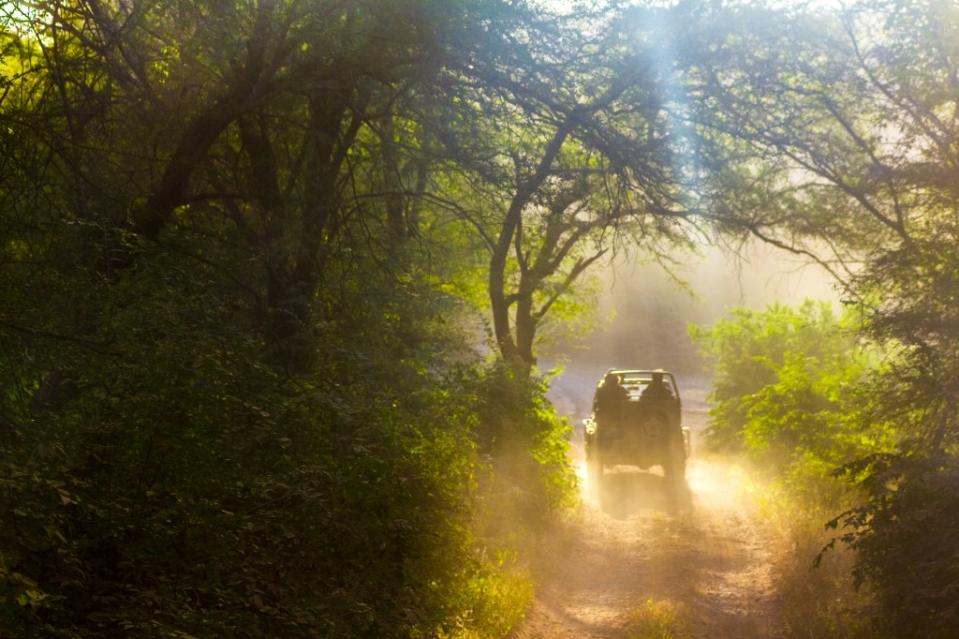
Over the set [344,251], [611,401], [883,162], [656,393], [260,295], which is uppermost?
[883,162]

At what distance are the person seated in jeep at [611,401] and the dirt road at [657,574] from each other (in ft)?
5.18

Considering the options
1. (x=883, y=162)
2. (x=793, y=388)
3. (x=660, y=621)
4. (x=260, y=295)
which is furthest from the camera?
(x=793, y=388)

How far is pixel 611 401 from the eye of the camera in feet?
63.4

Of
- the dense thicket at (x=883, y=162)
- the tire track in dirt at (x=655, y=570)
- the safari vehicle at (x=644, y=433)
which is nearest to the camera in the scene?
the dense thicket at (x=883, y=162)

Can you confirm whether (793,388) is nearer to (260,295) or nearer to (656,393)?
(656,393)

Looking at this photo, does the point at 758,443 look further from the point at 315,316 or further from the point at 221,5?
the point at 221,5

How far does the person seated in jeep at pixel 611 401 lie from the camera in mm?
19203

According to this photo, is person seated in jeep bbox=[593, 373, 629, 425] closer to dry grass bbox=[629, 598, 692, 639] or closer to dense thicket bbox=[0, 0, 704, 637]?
dense thicket bbox=[0, 0, 704, 637]

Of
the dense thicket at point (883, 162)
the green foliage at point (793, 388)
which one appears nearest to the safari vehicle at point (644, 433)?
the green foliage at point (793, 388)

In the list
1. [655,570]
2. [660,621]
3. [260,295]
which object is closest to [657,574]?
[655,570]

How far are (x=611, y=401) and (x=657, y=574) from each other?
21.0 ft

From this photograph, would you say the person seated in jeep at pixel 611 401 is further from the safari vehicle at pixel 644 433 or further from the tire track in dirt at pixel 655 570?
the tire track in dirt at pixel 655 570

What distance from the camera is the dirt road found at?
1059 cm

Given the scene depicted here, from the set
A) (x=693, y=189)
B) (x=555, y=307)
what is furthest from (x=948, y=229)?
(x=555, y=307)
